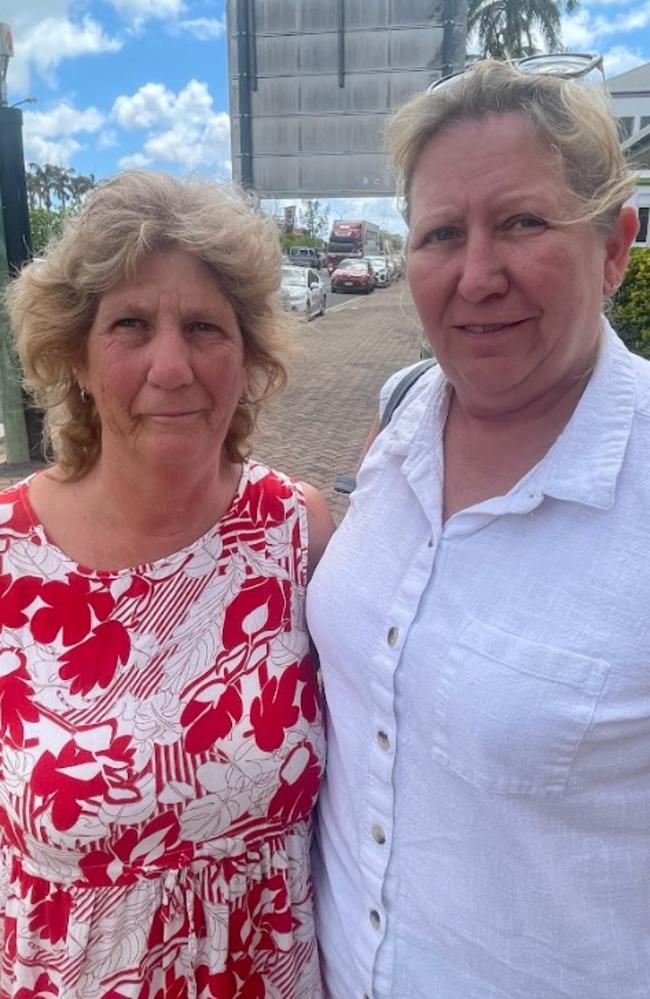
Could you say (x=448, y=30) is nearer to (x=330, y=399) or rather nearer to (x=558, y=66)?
(x=558, y=66)

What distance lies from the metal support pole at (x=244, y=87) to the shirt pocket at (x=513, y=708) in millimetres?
6604

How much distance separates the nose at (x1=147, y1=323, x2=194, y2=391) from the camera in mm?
1592

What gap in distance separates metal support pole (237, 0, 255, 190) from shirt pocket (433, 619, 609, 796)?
6.60m

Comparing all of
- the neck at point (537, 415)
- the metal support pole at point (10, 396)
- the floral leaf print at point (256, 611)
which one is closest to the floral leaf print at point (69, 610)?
the floral leaf print at point (256, 611)

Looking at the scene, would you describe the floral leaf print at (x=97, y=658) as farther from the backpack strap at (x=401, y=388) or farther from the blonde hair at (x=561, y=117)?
the blonde hair at (x=561, y=117)

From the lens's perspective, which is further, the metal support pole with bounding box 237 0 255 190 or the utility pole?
the metal support pole with bounding box 237 0 255 190

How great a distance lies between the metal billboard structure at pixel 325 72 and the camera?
6992 mm

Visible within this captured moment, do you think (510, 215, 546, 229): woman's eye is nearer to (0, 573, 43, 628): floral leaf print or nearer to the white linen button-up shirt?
the white linen button-up shirt

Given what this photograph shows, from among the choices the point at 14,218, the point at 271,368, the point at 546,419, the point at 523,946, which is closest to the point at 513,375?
the point at 546,419

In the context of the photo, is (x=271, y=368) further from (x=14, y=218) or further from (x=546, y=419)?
(x=14, y=218)

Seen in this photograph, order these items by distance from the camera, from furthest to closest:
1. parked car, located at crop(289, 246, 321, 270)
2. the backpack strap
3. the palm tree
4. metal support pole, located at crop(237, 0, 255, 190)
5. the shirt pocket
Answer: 1. parked car, located at crop(289, 246, 321, 270)
2. the palm tree
3. metal support pole, located at crop(237, 0, 255, 190)
4. the backpack strap
5. the shirt pocket

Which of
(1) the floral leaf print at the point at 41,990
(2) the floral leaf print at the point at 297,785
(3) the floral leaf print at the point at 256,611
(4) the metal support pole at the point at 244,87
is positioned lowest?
(1) the floral leaf print at the point at 41,990

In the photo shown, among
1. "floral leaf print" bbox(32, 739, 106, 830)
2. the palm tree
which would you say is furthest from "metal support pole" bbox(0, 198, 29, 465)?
the palm tree

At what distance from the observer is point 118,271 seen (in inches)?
63.3
